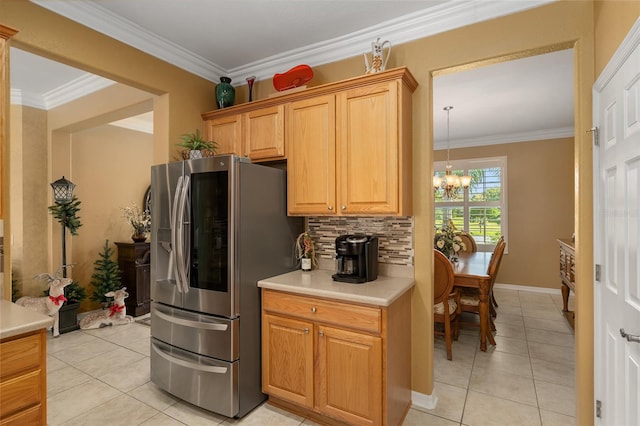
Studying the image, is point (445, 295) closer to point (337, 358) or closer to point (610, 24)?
point (337, 358)

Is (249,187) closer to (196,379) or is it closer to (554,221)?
(196,379)

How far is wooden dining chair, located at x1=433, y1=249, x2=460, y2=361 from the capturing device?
117 inches

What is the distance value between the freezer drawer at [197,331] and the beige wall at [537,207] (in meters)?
5.46

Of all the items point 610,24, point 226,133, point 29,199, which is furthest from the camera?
point 29,199

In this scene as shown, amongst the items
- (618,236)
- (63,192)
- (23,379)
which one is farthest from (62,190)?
(618,236)

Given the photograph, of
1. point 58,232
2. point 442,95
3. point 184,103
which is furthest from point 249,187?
point 58,232

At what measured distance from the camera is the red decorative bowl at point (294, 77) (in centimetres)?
266

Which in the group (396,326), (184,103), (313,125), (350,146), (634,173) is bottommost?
(396,326)

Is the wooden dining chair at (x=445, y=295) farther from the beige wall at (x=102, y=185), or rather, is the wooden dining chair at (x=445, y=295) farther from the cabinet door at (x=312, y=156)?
the beige wall at (x=102, y=185)

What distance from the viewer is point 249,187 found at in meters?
2.28

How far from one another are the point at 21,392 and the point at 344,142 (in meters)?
2.15

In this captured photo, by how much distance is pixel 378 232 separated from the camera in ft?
8.47

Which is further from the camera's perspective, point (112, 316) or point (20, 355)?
point (112, 316)

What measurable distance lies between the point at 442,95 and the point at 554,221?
3345 millimetres
